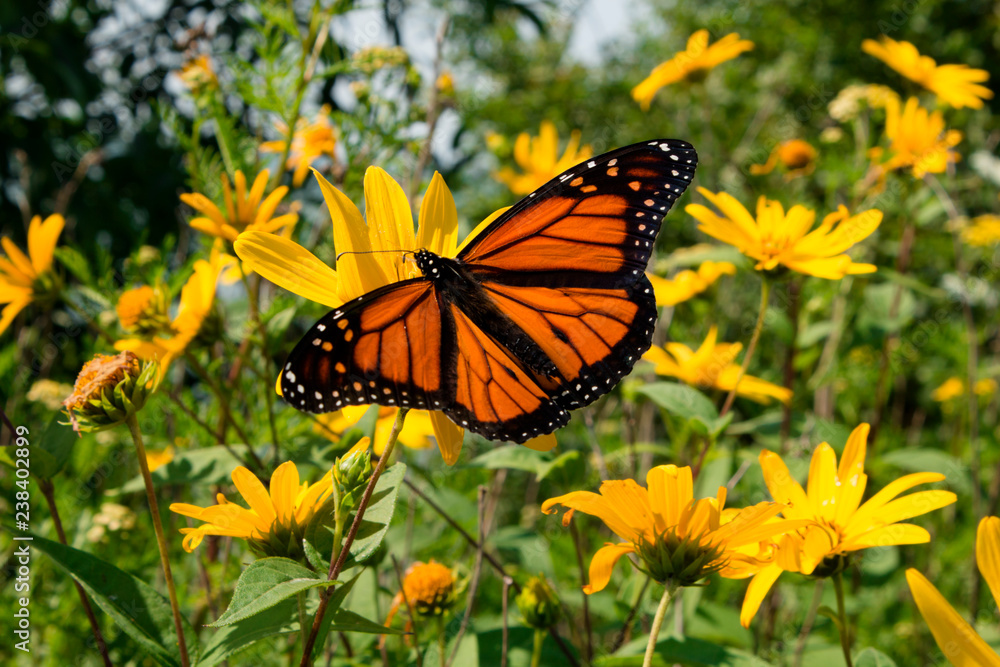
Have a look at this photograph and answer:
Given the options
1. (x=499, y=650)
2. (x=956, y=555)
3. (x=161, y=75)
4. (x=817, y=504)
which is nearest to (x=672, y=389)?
(x=817, y=504)


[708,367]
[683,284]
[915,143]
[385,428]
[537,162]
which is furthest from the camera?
[537,162]

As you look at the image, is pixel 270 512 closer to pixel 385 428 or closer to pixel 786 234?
pixel 385 428

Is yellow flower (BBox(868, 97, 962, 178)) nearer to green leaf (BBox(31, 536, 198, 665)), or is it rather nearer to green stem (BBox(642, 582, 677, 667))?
green stem (BBox(642, 582, 677, 667))

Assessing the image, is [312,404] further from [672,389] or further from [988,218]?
[988,218]

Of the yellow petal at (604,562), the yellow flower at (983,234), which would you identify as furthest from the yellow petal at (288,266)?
the yellow flower at (983,234)

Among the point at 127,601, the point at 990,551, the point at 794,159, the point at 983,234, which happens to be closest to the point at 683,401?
the point at 990,551

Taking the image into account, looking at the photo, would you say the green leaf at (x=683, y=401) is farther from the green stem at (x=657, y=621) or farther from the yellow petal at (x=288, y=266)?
the yellow petal at (x=288, y=266)
